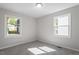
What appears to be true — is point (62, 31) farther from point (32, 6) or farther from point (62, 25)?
point (32, 6)

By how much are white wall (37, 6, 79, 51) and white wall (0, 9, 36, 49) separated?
1.80 feet

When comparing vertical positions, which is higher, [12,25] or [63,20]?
[63,20]

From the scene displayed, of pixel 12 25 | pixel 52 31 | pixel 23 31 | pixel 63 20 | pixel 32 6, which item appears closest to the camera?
pixel 32 6

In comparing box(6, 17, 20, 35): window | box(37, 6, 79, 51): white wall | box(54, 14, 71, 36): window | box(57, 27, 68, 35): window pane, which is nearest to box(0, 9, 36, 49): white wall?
box(6, 17, 20, 35): window

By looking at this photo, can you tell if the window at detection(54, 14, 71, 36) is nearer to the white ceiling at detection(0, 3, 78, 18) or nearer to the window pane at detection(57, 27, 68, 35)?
the window pane at detection(57, 27, 68, 35)

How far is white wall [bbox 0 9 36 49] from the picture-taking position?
12.1ft

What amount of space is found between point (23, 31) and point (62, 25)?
2320 millimetres

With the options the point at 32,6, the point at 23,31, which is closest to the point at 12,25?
the point at 23,31

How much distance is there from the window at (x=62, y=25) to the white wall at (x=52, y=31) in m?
0.21

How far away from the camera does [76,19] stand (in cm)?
325

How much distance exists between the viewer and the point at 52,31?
4543 millimetres

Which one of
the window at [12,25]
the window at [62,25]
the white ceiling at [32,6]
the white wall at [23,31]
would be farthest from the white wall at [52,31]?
the window at [12,25]
